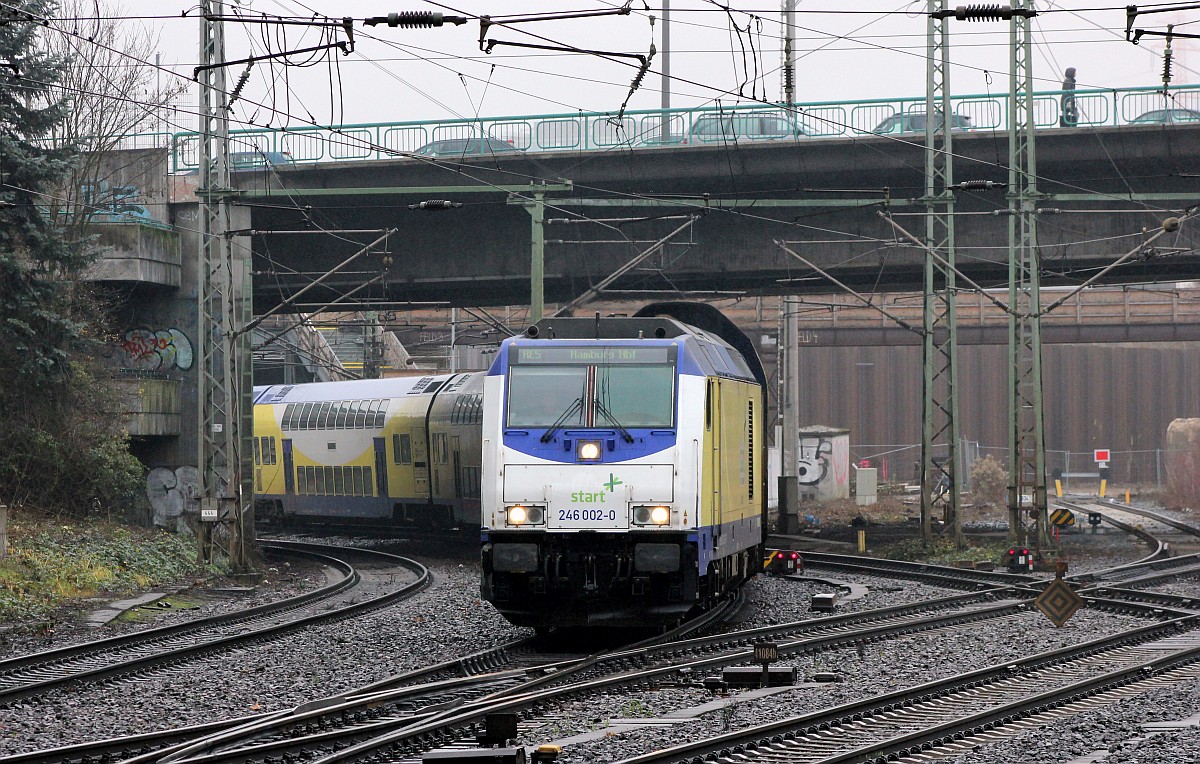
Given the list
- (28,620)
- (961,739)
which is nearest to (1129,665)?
(961,739)

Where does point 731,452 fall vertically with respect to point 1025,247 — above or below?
below

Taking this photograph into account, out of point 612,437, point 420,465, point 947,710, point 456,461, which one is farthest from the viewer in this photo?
point 420,465

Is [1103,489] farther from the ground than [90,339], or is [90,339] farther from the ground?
[90,339]

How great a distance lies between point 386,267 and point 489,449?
16350 mm

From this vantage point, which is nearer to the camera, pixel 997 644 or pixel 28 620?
pixel 997 644

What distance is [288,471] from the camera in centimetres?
3984

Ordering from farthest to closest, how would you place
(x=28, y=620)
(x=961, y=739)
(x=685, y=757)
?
(x=28, y=620), (x=961, y=739), (x=685, y=757)

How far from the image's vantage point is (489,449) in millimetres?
15586

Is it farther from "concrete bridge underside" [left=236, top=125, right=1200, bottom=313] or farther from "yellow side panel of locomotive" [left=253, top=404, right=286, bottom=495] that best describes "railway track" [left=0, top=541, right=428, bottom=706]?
"yellow side panel of locomotive" [left=253, top=404, right=286, bottom=495]

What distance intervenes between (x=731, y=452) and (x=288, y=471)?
80.3ft

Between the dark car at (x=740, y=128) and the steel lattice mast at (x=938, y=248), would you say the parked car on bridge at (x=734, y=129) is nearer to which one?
the dark car at (x=740, y=128)

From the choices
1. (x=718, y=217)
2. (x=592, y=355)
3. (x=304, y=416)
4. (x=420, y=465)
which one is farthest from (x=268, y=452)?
(x=592, y=355)

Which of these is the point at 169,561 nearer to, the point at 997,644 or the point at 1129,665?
the point at 997,644

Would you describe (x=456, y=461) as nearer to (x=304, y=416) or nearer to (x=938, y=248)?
(x=304, y=416)
